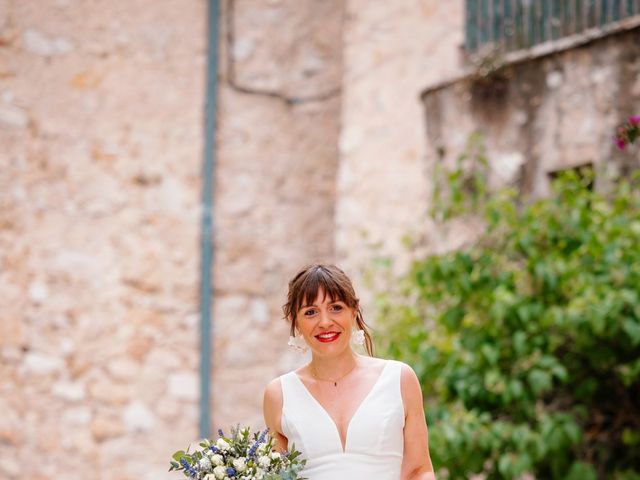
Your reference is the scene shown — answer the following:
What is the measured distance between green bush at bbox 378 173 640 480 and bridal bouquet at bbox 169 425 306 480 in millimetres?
2019

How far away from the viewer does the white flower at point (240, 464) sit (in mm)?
2445

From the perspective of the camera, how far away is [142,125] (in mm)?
6203

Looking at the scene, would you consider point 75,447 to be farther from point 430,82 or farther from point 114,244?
point 430,82

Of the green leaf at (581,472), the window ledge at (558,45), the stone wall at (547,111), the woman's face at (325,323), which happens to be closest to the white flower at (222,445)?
the woman's face at (325,323)

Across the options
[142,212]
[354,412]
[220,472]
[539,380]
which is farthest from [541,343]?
[142,212]

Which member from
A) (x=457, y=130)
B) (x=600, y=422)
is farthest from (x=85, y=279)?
(x=600, y=422)

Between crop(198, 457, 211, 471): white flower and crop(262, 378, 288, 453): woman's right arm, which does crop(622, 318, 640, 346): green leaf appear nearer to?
crop(262, 378, 288, 453): woman's right arm

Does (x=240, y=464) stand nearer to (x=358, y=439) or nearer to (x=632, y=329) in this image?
(x=358, y=439)

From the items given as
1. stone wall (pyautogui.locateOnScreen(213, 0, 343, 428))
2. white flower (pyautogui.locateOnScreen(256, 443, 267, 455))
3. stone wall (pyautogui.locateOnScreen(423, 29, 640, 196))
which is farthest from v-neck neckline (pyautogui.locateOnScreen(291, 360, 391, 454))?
stone wall (pyautogui.locateOnScreen(213, 0, 343, 428))

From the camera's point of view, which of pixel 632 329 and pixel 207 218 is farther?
pixel 207 218

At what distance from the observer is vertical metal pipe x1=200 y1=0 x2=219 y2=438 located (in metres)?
6.20

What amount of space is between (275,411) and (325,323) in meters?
0.32

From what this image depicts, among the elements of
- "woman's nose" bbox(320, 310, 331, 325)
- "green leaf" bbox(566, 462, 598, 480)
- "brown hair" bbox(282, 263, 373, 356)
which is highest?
"brown hair" bbox(282, 263, 373, 356)

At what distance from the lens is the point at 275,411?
278 centimetres
